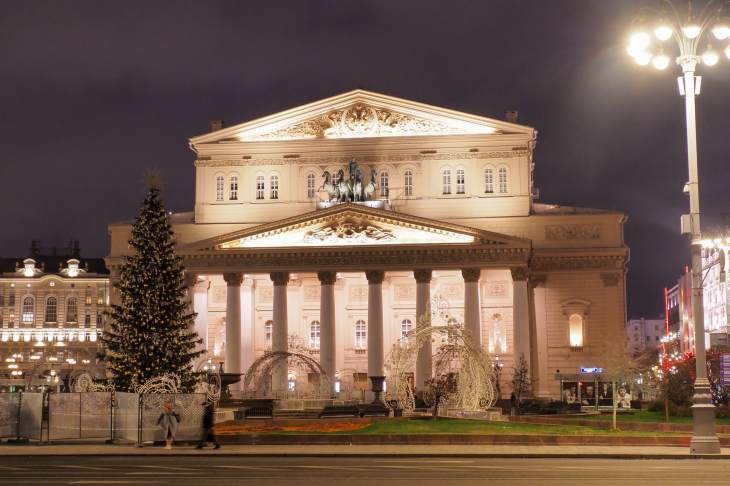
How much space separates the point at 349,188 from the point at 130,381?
99.5ft

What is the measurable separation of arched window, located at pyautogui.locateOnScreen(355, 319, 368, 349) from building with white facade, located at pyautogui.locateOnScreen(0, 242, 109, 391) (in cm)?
5787

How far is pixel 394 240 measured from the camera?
233 ft

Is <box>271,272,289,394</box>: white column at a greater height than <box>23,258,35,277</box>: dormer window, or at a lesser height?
lesser

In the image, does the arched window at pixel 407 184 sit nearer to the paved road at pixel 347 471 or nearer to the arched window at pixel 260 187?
the arched window at pixel 260 187

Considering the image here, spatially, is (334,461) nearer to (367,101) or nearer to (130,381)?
(130,381)

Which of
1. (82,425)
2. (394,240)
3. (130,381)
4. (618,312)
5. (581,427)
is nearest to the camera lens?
(82,425)

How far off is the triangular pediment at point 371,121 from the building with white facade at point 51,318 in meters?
60.0

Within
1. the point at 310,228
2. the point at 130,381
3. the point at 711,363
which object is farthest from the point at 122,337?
the point at 711,363

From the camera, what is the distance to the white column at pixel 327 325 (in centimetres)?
6994

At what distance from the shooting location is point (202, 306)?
76.1 m

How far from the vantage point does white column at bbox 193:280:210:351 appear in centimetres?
7506

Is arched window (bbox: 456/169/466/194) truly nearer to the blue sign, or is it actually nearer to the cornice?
the cornice

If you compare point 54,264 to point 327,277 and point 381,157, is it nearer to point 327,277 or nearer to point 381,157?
point 381,157

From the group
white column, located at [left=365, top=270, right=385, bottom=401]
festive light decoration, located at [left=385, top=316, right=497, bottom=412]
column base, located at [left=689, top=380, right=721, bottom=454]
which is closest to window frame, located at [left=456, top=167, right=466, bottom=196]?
white column, located at [left=365, top=270, right=385, bottom=401]
